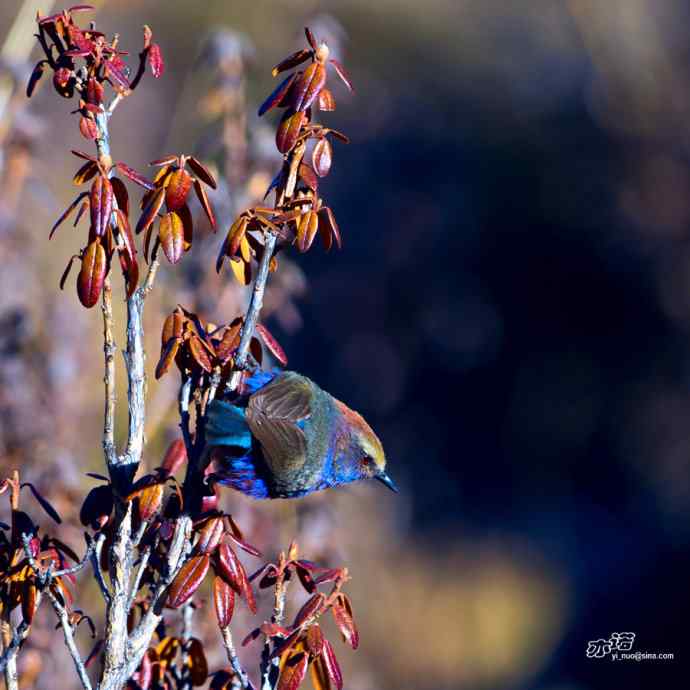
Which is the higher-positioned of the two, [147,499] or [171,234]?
[171,234]

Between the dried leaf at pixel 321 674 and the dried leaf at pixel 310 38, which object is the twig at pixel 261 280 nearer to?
the dried leaf at pixel 310 38

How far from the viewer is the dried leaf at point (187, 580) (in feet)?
5.98

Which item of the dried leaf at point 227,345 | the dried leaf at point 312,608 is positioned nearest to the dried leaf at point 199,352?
the dried leaf at point 227,345

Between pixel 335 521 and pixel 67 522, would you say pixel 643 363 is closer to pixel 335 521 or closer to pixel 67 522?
pixel 335 521

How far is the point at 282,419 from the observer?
98.8 inches

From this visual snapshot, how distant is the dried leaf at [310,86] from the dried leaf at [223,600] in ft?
2.89

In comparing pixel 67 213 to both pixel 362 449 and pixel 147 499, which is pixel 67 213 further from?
pixel 362 449

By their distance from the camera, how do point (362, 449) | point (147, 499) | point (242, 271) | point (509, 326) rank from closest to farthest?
point (147, 499), point (242, 271), point (362, 449), point (509, 326)

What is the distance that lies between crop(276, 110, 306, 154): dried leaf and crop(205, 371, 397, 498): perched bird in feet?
1.68

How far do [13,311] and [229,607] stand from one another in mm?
1624

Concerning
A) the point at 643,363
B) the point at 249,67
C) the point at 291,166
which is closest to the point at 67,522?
the point at 291,166

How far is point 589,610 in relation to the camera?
7.35 metres

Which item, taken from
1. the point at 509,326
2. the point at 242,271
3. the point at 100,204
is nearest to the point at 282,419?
the point at 242,271

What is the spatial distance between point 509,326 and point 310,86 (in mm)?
6295
